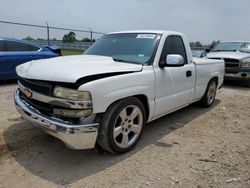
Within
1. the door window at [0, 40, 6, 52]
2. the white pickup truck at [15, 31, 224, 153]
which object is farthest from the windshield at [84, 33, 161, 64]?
the door window at [0, 40, 6, 52]

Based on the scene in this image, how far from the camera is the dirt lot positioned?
2789mm

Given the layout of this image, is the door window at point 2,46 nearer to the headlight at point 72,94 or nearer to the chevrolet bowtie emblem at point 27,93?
the chevrolet bowtie emblem at point 27,93

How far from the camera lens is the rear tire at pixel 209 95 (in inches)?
222

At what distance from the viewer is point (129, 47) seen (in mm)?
4020

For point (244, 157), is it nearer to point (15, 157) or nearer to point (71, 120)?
point (71, 120)

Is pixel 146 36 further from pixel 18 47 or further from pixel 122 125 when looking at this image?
pixel 18 47

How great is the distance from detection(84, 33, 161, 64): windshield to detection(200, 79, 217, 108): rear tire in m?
2.29

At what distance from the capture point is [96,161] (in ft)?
10.4

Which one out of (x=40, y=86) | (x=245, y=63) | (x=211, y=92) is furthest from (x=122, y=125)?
(x=245, y=63)

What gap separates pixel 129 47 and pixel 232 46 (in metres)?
7.38

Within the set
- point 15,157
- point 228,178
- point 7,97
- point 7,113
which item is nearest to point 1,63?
point 7,97

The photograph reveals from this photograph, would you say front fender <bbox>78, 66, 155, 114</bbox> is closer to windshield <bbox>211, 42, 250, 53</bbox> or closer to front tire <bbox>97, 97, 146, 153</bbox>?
front tire <bbox>97, 97, 146, 153</bbox>

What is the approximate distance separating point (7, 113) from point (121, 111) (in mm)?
2825

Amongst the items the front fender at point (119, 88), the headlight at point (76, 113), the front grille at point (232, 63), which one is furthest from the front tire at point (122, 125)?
the front grille at point (232, 63)
